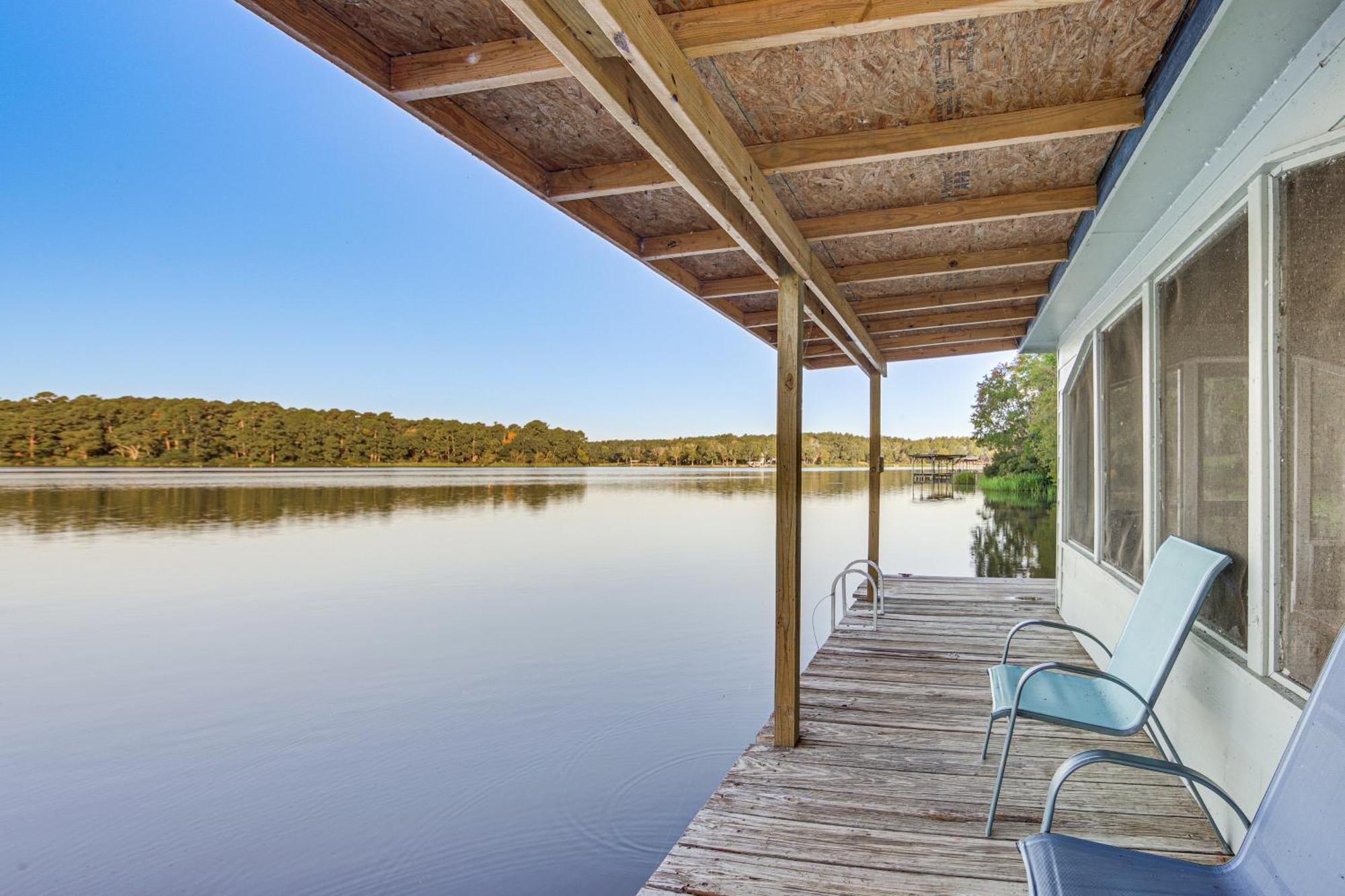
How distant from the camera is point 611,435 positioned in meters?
53.8

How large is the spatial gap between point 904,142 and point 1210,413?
1.46m

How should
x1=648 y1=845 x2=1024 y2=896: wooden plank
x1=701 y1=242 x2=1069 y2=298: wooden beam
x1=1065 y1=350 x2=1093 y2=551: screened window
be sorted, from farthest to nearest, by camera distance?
x1=1065 y1=350 x2=1093 y2=551: screened window
x1=701 y1=242 x2=1069 y2=298: wooden beam
x1=648 y1=845 x2=1024 y2=896: wooden plank

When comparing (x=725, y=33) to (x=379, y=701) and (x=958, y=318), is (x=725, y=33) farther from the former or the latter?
(x=379, y=701)

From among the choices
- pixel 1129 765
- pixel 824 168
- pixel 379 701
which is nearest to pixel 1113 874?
pixel 1129 765

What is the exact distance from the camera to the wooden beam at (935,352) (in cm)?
650

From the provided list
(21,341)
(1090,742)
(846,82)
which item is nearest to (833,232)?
(846,82)

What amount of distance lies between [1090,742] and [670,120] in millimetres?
3237

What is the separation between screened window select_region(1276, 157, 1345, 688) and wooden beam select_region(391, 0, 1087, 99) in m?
0.83

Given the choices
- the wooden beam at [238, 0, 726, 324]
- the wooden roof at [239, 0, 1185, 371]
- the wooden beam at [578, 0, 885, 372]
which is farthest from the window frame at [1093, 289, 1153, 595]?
the wooden beam at [238, 0, 726, 324]

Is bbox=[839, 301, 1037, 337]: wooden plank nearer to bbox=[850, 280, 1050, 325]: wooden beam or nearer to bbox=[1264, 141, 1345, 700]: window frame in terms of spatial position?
bbox=[850, 280, 1050, 325]: wooden beam

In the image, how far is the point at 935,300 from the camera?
480cm

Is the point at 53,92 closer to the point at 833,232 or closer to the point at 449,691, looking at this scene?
the point at 449,691

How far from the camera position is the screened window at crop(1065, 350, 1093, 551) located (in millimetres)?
4676

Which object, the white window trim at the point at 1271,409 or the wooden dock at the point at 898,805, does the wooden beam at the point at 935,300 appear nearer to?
the wooden dock at the point at 898,805
